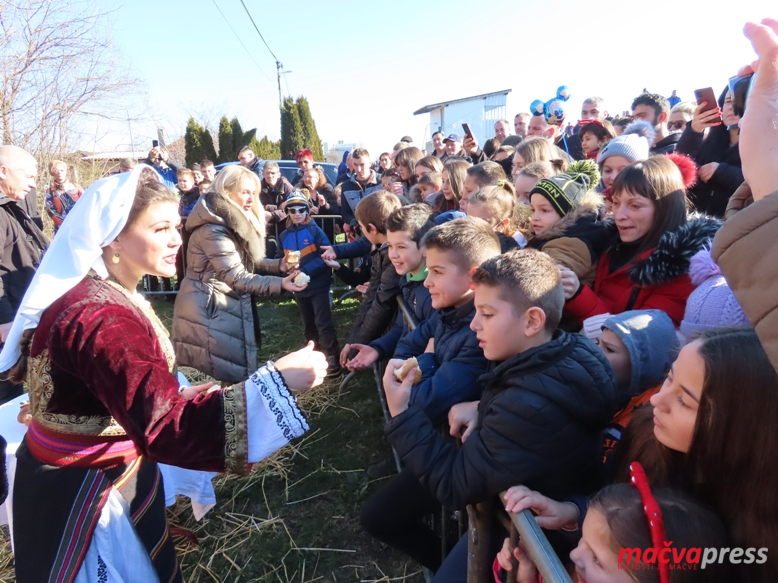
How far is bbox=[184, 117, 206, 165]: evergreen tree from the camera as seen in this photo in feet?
90.7

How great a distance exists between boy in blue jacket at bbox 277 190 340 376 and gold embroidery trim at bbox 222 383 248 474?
398 centimetres

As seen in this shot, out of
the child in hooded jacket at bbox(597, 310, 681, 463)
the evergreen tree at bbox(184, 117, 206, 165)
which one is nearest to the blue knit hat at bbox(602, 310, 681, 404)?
the child in hooded jacket at bbox(597, 310, 681, 463)

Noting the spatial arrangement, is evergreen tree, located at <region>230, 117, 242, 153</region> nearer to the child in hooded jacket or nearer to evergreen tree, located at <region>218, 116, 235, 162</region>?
evergreen tree, located at <region>218, 116, 235, 162</region>

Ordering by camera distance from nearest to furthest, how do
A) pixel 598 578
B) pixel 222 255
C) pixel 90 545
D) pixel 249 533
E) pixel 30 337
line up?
pixel 598 578 < pixel 90 545 < pixel 30 337 < pixel 249 533 < pixel 222 255

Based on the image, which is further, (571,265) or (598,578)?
(571,265)

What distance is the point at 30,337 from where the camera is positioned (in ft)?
6.73

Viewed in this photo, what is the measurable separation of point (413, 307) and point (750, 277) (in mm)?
2863

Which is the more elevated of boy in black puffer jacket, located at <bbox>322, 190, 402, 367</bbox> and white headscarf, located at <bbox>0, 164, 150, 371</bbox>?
white headscarf, located at <bbox>0, 164, 150, 371</bbox>

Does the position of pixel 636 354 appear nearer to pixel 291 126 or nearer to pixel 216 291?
pixel 216 291

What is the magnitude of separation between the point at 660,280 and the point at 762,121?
1.47 m

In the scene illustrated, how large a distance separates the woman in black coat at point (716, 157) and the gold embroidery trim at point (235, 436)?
4.21m

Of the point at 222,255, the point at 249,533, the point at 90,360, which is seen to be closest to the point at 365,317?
the point at 222,255

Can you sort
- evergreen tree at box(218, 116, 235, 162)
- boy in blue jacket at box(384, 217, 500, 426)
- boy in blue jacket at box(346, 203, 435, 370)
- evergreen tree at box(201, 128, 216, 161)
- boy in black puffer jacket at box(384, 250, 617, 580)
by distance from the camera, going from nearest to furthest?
1. boy in black puffer jacket at box(384, 250, 617, 580)
2. boy in blue jacket at box(384, 217, 500, 426)
3. boy in blue jacket at box(346, 203, 435, 370)
4. evergreen tree at box(201, 128, 216, 161)
5. evergreen tree at box(218, 116, 235, 162)

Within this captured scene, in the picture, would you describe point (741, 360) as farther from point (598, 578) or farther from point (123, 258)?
point (123, 258)
